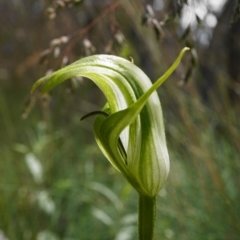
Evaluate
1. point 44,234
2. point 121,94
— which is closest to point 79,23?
point 44,234

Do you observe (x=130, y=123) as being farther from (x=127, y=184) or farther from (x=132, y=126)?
(x=127, y=184)

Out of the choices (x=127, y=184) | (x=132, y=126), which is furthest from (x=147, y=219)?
(x=127, y=184)

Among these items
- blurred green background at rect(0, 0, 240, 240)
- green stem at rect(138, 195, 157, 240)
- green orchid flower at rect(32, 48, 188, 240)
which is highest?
green orchid flower at rect(32, 48, 188, 240)

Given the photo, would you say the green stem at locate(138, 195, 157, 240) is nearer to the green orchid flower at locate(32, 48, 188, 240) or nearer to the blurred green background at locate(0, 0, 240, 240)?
the green orchid flower at locate(32, 48, 188, 240)

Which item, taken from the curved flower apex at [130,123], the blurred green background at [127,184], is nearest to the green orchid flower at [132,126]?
the curved flower apex at [130,123]

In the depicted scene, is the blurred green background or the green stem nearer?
the green stem

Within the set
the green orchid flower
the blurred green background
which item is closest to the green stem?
the green orchid flower

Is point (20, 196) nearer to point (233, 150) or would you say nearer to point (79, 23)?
point (233, 150)
